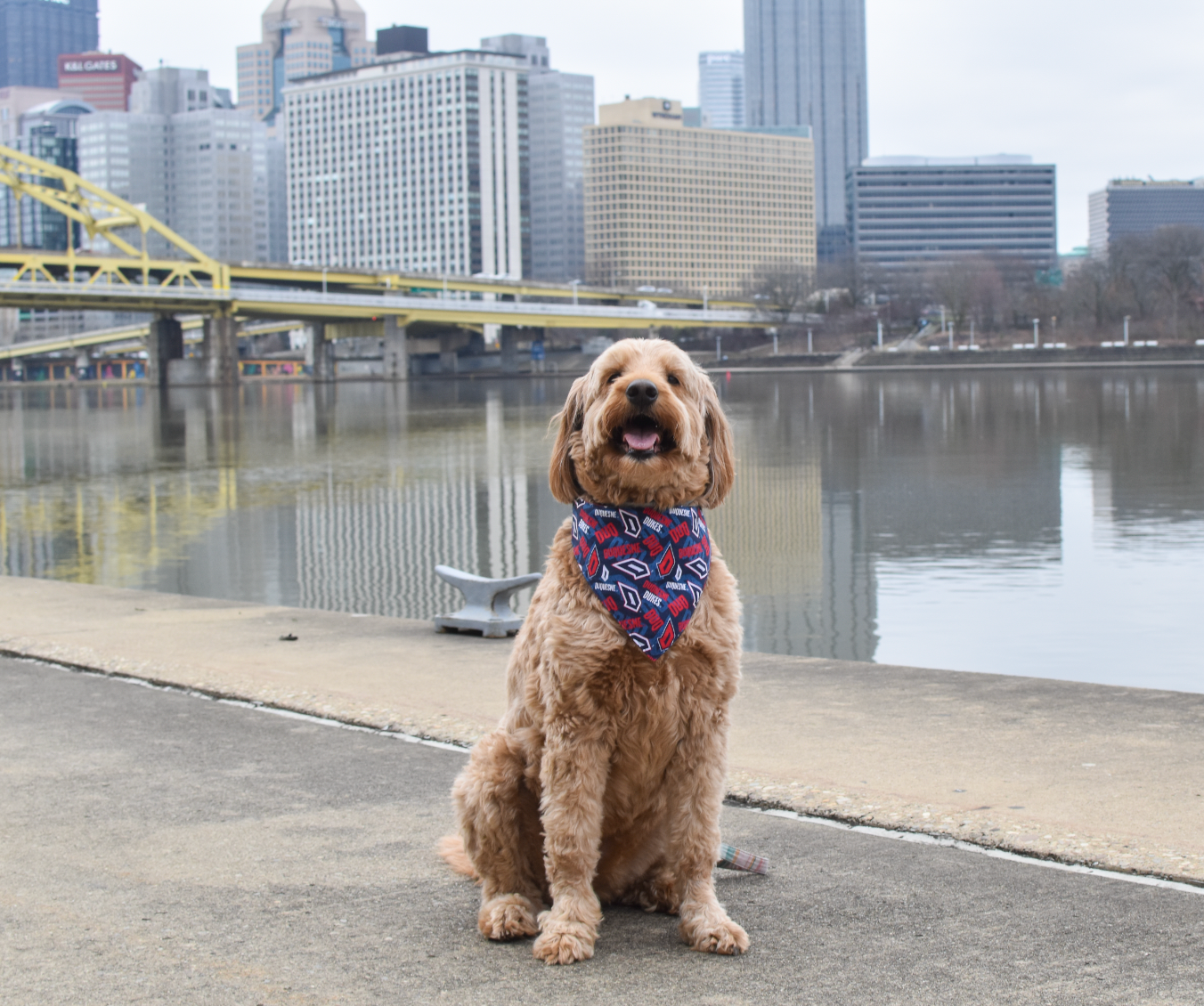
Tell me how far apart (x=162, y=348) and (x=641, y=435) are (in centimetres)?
10593

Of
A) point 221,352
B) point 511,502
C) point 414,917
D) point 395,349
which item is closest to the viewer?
point 414,917

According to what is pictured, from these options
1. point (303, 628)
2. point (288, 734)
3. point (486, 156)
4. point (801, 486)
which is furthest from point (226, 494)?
point (486, 156)

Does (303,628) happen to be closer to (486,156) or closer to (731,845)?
(731,845)

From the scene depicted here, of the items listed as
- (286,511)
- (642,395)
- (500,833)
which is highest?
(642,395)

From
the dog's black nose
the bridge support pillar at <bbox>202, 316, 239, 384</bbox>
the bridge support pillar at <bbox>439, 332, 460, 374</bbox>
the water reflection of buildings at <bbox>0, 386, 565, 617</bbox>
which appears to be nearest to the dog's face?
the dog's black nose

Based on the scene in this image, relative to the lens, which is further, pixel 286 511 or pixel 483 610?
pixel 286 511

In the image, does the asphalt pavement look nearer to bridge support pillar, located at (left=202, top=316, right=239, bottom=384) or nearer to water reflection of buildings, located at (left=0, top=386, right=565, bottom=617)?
water reflection of buildings, located at (left=0, top=386, right=565, bottom=617)

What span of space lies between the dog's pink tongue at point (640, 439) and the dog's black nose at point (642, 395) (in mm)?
89

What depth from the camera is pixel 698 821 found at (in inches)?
141

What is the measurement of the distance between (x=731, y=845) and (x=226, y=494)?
20666 mm

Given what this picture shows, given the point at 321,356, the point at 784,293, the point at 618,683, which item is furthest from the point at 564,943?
the point at 784,293

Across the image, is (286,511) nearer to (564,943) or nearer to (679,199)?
(564,943)

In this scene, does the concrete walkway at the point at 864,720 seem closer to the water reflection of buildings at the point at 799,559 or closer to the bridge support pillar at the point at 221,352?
the water reflection of buildings at the point at 799,559

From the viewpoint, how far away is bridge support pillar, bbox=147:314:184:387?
102688mm
